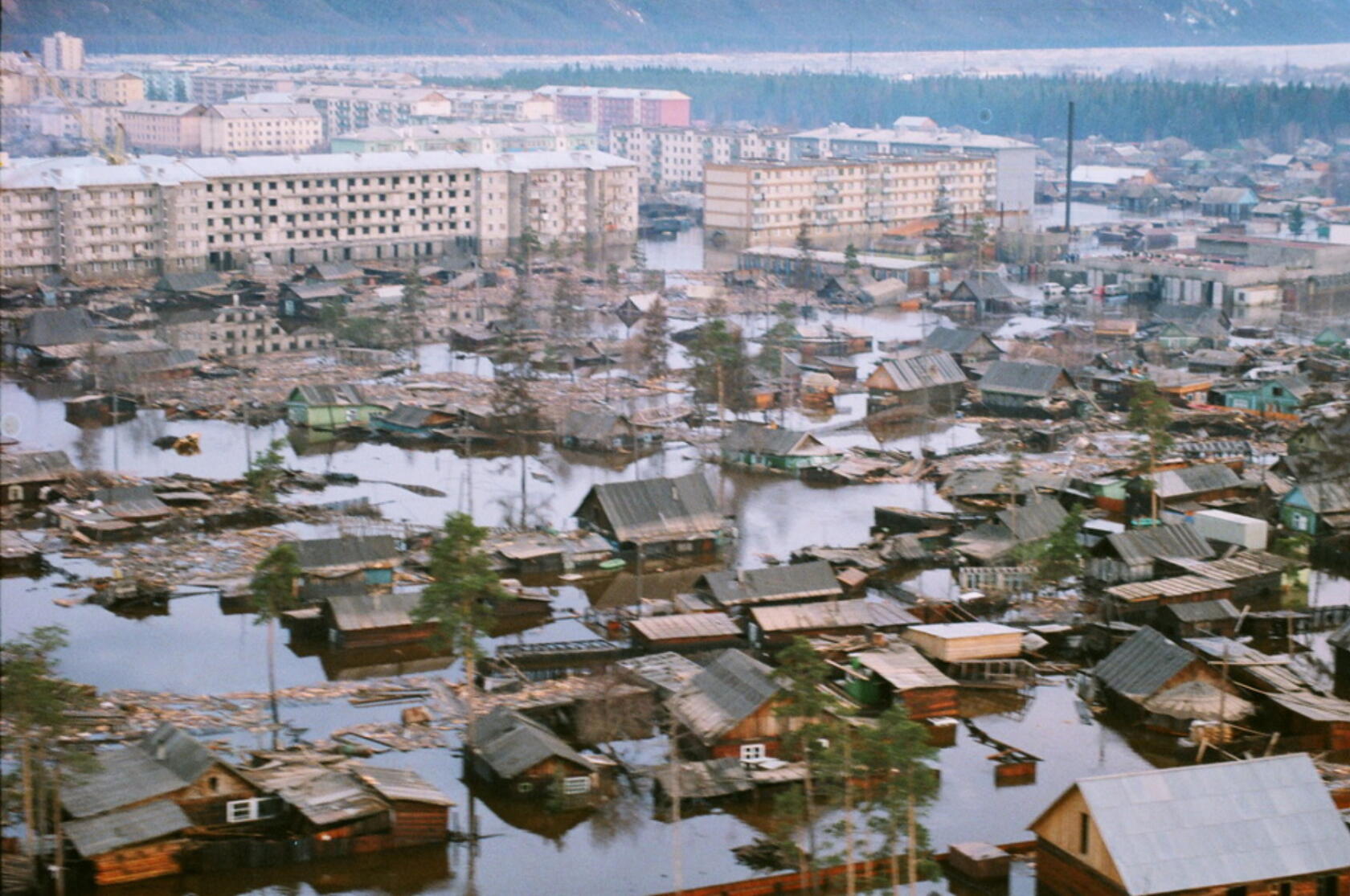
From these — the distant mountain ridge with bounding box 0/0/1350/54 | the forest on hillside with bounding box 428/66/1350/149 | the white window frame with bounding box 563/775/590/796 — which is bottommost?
the white window frame with bounding box 563/775/590/796

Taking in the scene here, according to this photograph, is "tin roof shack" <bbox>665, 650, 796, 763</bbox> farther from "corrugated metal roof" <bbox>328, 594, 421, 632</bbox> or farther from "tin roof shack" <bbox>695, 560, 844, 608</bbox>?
"corrugated metal roof" <bbox>328, 594, 421, 632</bbox>

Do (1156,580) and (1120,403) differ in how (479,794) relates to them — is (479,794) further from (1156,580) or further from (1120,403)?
(1120,403)

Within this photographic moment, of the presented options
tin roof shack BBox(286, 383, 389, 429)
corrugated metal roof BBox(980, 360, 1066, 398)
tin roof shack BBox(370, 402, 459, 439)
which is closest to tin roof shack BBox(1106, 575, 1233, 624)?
corrugated metal roof BBox(980, 360, 1066, 398)

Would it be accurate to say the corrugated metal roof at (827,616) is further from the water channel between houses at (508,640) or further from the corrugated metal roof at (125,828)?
the corrugated metal roof at (125,828)

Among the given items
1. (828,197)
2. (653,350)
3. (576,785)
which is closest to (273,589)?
(576,785)

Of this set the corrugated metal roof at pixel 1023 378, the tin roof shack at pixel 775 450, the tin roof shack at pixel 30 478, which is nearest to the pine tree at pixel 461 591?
the tin roof shack at pixel 30 478

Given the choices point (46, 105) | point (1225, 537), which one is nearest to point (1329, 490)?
point (1225, 537)
